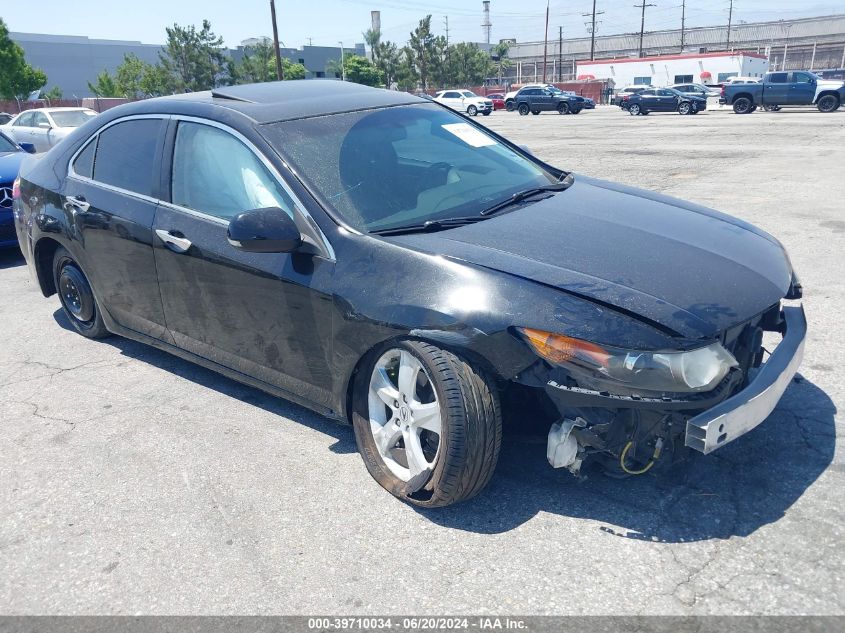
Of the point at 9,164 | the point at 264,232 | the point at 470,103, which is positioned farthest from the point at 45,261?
the point at 470,103

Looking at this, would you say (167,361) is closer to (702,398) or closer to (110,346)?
(110,346)

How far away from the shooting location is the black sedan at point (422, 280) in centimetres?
262

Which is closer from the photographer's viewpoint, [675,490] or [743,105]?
[675,490]

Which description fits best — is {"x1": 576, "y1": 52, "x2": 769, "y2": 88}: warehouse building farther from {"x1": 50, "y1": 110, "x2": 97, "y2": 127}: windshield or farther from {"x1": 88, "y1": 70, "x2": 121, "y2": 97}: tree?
{"x1": 50, "y1": 110, "x2": 97, "y2": 127}: windshield

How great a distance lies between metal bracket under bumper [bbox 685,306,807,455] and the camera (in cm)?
250

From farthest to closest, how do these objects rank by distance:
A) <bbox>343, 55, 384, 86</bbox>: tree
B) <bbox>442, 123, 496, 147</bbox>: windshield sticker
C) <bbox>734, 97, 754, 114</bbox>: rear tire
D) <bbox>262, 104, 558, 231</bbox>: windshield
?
<bbox>343, 55, 384, 86</bbox>: tree → <bbox>734, 97, 754, 114</bbox>: rear tire → <bbox>442, 123, 496, 147</bbox>: windshield sticker → <bbox>262, 104, 558, 231</bbox>: windshield

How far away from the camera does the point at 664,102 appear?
35.6m

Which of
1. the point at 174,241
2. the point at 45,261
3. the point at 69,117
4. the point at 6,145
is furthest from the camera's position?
the point at 69,117

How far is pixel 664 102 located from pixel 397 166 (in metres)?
35.5

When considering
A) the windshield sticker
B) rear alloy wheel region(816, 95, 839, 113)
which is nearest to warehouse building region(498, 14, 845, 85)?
rear alloy wheel region(816, 95, 839, 113)

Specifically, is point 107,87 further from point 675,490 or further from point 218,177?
point 675,490

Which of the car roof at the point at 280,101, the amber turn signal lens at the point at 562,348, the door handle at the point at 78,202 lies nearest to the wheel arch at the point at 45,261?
the door handle at the point at 78,202

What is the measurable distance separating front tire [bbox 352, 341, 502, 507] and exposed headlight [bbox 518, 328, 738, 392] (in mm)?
304

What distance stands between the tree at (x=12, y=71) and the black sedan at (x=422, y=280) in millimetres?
56167
